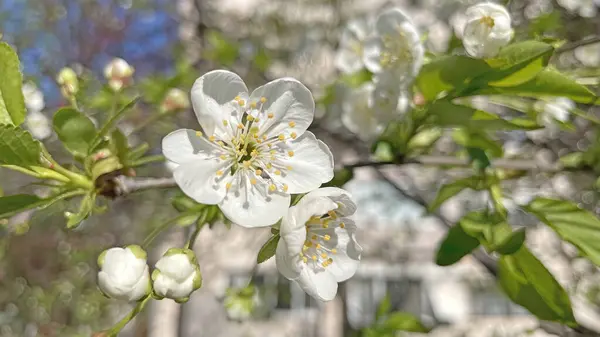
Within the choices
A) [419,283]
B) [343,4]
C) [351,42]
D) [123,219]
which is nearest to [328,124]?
[351,42]

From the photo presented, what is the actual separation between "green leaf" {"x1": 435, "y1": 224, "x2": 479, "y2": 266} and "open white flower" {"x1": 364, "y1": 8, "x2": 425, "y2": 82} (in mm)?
329

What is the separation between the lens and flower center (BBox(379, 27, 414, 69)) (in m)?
1.12

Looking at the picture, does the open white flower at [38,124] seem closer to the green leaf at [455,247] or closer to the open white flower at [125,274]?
the open white flower at [125,274]

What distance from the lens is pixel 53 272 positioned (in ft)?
14.2

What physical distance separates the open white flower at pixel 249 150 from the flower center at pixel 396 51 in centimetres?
36

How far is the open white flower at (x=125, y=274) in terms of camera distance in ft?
2.34

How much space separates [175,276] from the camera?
0.72 m

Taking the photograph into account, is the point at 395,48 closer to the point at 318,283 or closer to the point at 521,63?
the point at 521,63

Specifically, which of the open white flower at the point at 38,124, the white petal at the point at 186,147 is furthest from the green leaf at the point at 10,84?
the open white flower at the point at 38,124

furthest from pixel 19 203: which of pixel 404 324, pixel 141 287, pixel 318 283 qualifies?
pixel 404 324

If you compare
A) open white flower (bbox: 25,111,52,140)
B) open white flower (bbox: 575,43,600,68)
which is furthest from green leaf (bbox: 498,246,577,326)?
open white flower (bbox: 575,43,600,68)

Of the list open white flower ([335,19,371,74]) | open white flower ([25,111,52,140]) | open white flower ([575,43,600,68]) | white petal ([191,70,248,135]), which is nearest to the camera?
white petal ([191,70,248,135])

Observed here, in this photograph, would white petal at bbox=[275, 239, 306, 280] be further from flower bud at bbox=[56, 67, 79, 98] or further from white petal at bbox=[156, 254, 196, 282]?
flower bud at bbox=[56, 67, 79, 98]

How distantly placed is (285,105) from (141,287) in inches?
13.4
